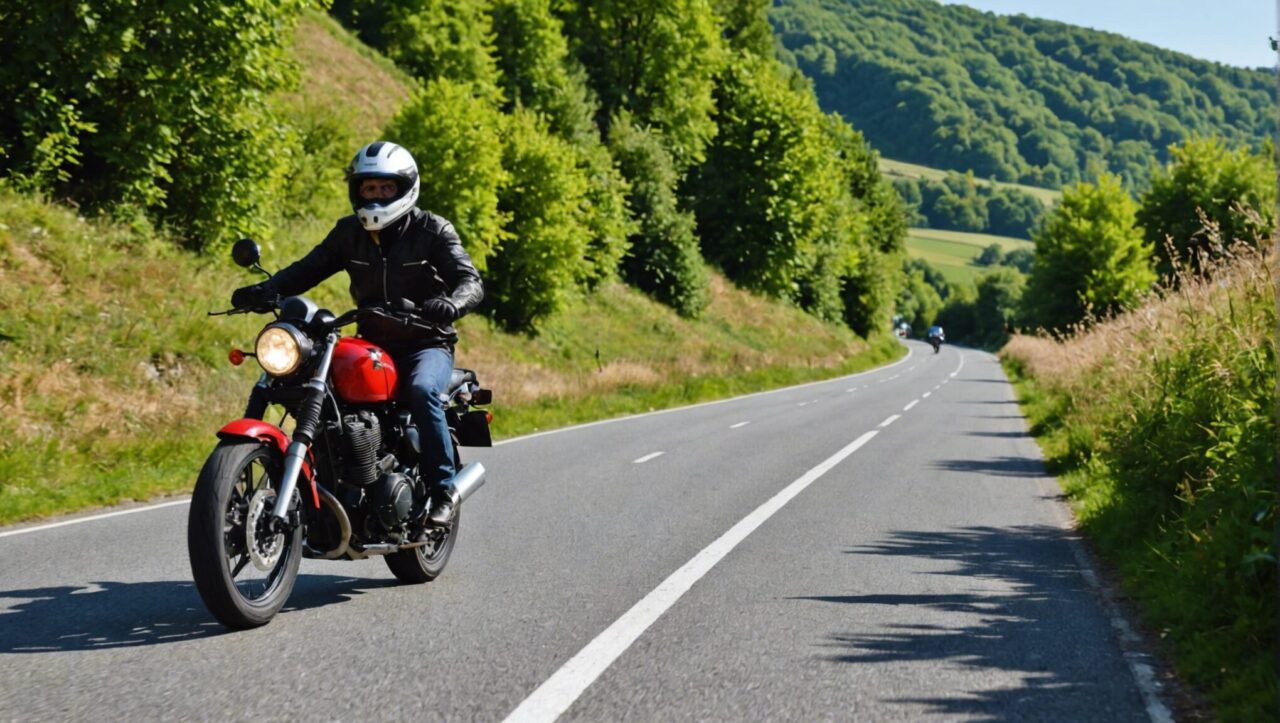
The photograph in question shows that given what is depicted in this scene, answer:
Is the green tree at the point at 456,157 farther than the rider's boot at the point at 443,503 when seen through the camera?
Yes

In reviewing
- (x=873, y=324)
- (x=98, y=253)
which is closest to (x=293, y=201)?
(x=98, y=253)

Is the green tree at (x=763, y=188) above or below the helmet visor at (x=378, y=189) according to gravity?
above

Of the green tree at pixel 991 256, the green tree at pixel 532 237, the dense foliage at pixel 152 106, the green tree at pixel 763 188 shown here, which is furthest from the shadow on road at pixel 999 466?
the green tree at pixel 991 256

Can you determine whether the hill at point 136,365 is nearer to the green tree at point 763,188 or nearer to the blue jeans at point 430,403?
the blue jeans at point 430,403

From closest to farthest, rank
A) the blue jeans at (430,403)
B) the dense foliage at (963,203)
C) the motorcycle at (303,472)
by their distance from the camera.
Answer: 1. the motorcycle at (303,472)
2. the blue jeans at (430,403)
3. the dense foliage at (963,203)

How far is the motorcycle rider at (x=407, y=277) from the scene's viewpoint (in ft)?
18.7

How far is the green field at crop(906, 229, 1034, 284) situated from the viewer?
6654 inches

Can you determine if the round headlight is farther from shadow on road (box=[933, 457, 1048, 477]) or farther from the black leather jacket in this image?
shadow on road (box=[933, 457, 1048, 477])

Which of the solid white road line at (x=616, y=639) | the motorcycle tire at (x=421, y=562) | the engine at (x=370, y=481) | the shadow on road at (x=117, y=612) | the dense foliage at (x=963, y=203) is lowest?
the shadow on road at (x=117, y=612)

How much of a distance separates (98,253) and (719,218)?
39491 millimetres

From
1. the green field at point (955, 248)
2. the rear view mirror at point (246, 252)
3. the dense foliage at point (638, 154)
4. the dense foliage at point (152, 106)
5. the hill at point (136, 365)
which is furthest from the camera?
the green field at point (955, 248)

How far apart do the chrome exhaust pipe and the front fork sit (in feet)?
3.29

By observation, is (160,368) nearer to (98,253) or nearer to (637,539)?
(98,253)

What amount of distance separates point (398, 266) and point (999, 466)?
969cm
